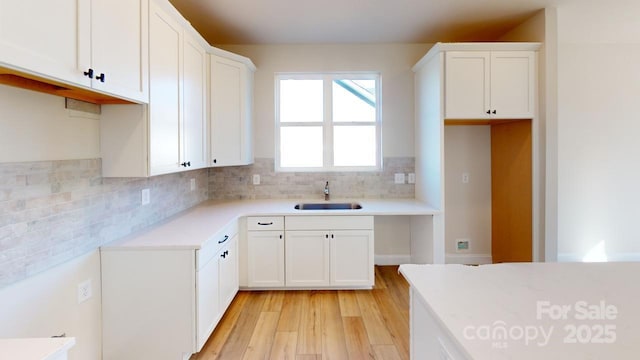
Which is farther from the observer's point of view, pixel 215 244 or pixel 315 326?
pixel 315 326

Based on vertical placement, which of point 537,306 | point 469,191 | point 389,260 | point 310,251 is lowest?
point 389,260

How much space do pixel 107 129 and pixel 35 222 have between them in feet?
2.21

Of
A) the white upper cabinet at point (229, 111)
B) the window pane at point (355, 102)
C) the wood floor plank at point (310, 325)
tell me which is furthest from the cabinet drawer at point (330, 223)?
the window pane at point (355, 102)

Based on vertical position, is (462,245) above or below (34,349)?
below

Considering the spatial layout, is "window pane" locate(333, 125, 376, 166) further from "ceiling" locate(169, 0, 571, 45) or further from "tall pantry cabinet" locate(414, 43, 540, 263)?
"ceiling" locate(169, 0, 571, 45)

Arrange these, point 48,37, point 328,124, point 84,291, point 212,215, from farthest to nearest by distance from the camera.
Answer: point 328,124, point 212,215, point 84,291, point 48,37

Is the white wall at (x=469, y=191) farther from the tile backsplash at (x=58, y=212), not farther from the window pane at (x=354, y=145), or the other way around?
the tile backsplash at (x=58, y=212)

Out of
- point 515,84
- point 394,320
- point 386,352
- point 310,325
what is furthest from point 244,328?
point 515,84

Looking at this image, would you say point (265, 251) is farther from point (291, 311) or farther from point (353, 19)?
point (353, 19)

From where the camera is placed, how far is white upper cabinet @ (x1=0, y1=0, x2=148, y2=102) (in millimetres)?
1120

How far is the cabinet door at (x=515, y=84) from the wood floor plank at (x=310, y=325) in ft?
7.90

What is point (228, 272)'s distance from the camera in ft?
9.04

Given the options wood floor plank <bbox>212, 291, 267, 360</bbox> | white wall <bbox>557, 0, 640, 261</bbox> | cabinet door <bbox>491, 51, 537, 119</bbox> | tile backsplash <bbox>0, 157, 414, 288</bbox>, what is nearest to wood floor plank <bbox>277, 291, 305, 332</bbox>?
wood floor plank <bbox>212, 291, 267, 360</bbox>

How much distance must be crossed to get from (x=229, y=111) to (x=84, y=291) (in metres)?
2.01
